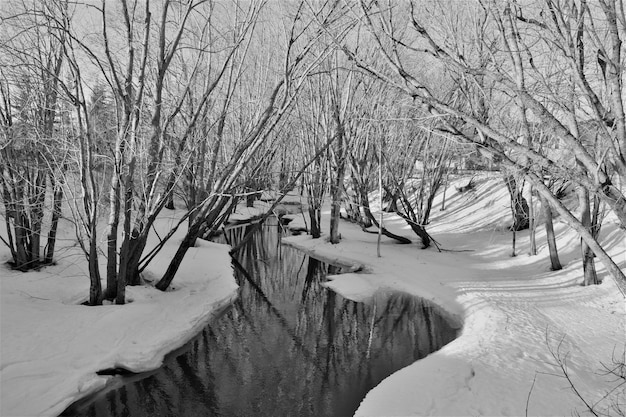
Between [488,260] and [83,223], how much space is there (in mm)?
12746

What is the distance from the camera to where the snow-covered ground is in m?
5.12

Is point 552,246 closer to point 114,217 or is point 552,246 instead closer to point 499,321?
point 499,321

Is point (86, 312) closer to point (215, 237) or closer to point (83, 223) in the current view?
point (83, 223)

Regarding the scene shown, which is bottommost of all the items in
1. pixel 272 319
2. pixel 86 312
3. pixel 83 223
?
pixel 272 319

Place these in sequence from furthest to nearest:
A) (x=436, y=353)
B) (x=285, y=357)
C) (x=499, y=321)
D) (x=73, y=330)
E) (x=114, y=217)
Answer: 1. (x=499, y=321)
2. (x=114, y=217)
3. (x=285, y=357)
4. (x=436, y=353)
5. (x=73, y=330)

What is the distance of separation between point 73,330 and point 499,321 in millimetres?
7906

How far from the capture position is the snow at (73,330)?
16.7 ft

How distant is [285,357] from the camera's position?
22.7 feet

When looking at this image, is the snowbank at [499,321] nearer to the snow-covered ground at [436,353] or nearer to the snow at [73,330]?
the snow-covered ground at [436,353]

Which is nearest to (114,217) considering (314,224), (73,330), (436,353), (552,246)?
(73,330)

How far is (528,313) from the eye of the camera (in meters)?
8.46

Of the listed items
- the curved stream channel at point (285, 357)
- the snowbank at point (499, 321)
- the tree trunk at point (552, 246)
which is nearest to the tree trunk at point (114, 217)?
the curved stream channel at point (285, 357)

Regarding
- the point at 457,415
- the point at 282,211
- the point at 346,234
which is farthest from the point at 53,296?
the point at 282,211

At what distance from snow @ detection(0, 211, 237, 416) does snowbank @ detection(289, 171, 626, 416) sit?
3.80 metres
